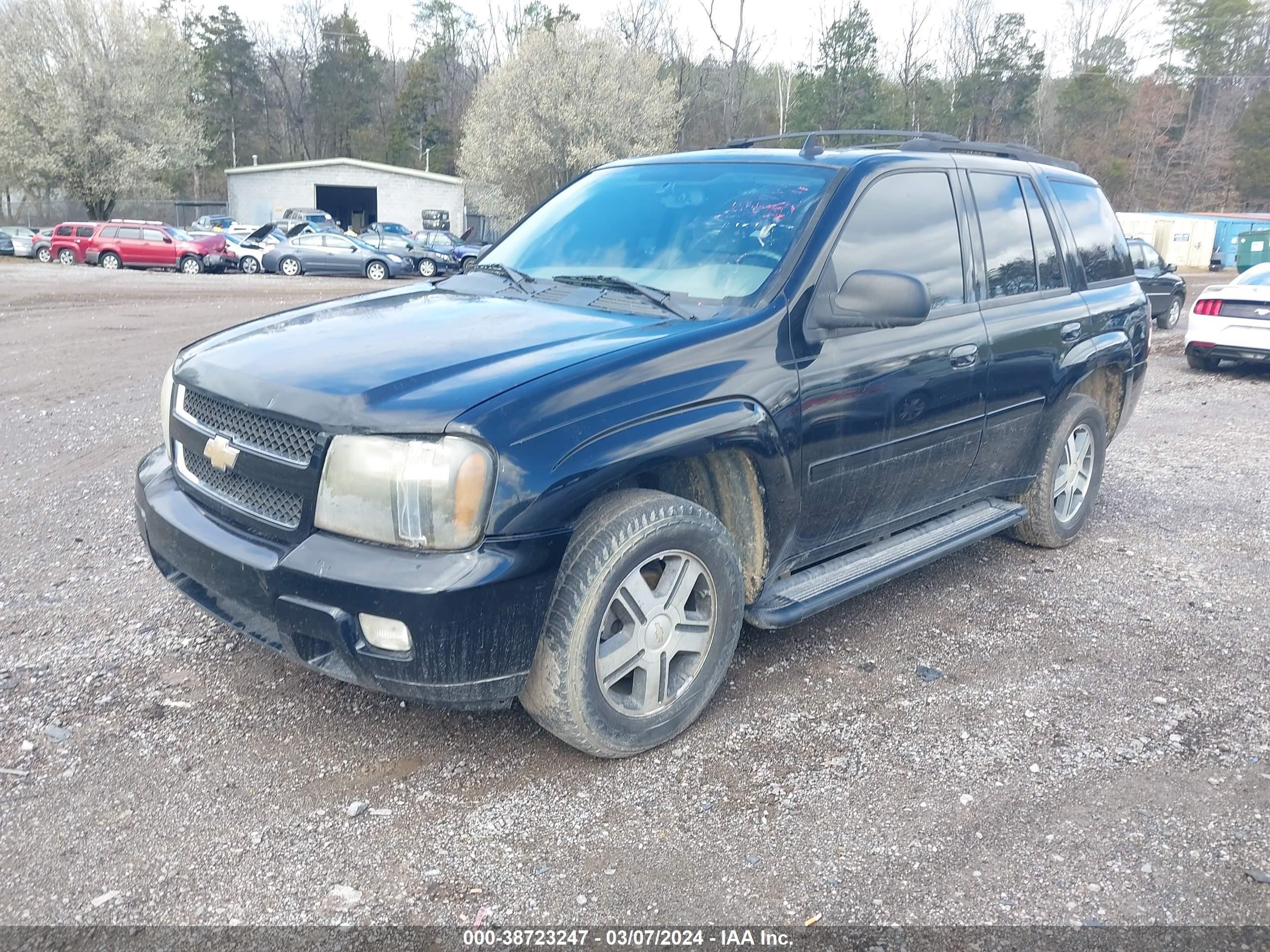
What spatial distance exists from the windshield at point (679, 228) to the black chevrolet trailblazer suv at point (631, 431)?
14mm

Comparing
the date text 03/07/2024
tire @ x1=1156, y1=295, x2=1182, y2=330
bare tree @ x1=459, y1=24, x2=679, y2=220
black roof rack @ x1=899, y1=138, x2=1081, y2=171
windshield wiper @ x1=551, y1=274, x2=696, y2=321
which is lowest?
the date text 03/07/2024

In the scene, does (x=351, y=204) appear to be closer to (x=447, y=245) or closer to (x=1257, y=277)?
(x=447, y=245)

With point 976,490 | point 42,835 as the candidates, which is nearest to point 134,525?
point 42,835

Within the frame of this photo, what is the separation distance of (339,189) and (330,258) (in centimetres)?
2537

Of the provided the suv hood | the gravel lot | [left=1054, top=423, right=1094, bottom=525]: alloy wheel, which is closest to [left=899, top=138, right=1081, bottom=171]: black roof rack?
[left=1054, top=423, right=1094, bottom=525]: alloy wheel

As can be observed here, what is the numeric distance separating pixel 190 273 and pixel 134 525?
26.4 meters

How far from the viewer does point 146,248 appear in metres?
30.2

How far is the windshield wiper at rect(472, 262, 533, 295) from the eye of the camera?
13.7 ft

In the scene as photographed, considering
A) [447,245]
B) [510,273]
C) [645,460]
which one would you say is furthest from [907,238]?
[447,245]

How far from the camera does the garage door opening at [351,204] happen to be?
52906mm

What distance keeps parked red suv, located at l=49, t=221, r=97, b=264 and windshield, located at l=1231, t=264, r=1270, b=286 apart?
29470 millimetres

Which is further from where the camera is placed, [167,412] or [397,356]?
[167,412]

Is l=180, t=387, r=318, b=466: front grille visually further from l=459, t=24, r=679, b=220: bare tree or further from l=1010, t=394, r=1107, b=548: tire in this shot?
l=459, t=24, r=679, b=220: bare tree

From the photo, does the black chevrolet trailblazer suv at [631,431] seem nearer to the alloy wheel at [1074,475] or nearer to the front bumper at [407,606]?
the front bumper at [407,606]
